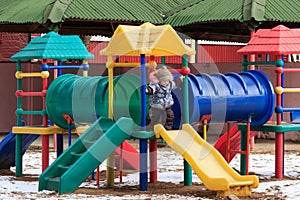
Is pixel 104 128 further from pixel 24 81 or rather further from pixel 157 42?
pixel 24 81

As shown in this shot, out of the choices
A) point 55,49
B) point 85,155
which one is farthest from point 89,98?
point 55,49

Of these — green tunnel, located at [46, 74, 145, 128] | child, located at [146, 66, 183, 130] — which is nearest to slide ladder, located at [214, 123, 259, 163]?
child, located at [146, 66, 183, 130]

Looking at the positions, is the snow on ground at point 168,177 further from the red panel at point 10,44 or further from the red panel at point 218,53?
the red panel at point 218,53

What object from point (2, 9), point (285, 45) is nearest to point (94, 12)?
point (2, 9)

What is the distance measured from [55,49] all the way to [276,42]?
3.11m

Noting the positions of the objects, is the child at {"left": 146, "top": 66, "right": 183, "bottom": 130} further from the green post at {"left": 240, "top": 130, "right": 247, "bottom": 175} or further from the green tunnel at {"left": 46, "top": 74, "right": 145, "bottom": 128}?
the green post at {"left": 240, "top": 130, "right": 247, "bottom": 175}

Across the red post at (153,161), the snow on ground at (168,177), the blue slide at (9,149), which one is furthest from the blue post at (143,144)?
the blue slide at (9,149)

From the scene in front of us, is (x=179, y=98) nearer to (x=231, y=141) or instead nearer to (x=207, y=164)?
(x=207, y=164)

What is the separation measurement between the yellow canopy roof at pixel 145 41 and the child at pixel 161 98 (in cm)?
34

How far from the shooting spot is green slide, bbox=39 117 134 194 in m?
10.9

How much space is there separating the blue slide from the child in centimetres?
315

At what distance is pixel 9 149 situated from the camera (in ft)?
46.2

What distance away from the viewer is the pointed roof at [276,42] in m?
12.7

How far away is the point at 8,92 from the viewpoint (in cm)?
2255
